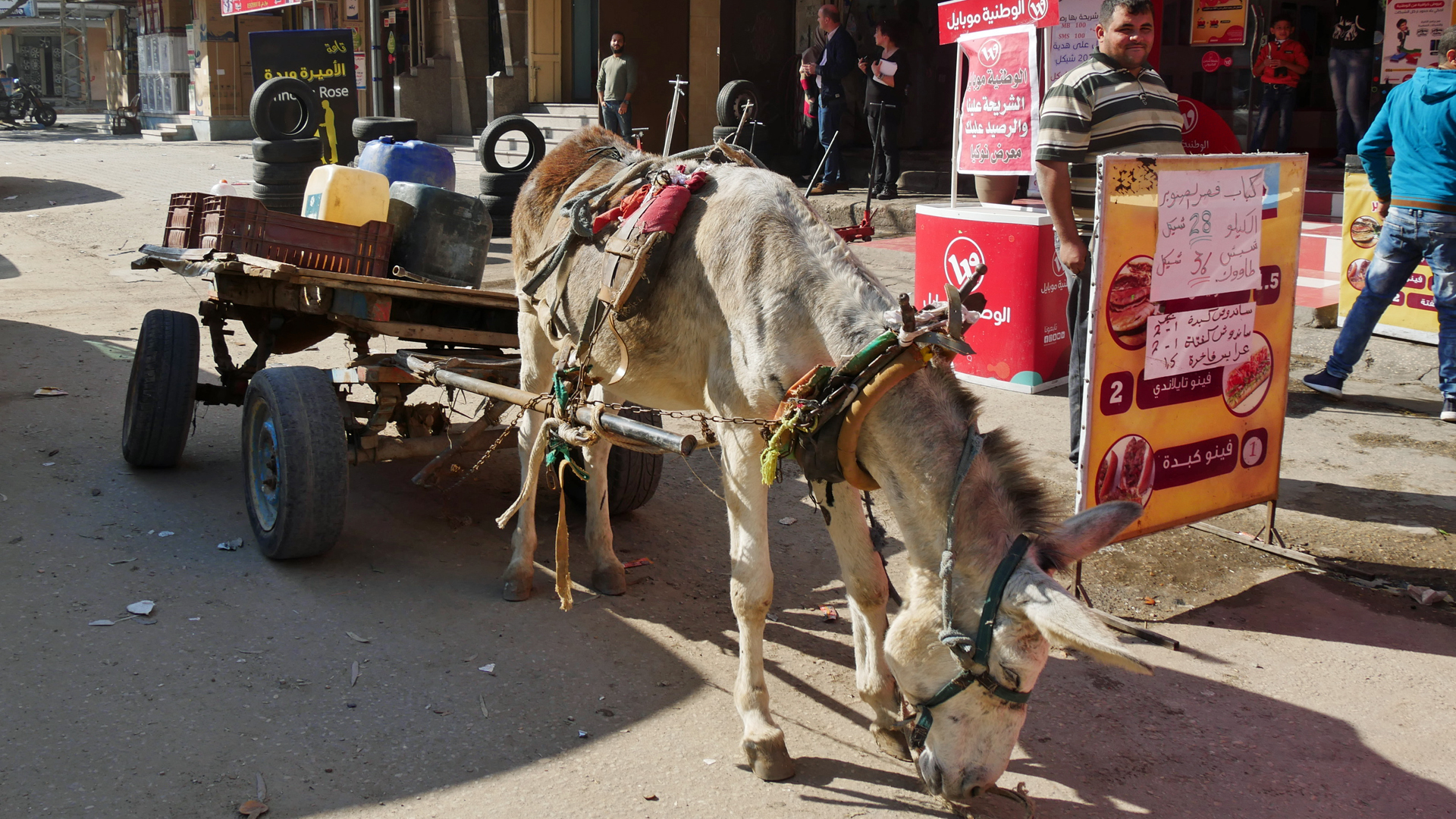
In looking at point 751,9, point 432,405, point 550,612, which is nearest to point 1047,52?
point 432,405

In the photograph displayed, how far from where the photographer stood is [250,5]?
73.0 ft

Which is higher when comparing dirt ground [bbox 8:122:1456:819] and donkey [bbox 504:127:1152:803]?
donkey [bbox 504:127:1152:803]

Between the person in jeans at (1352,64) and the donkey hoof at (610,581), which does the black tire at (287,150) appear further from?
the person in jeans at (1352,64)

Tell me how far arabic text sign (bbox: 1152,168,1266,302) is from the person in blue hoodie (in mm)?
2645

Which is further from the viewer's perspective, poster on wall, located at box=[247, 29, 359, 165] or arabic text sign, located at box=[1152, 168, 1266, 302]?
poster on wall, located at box=[247, 29, 359, 165]

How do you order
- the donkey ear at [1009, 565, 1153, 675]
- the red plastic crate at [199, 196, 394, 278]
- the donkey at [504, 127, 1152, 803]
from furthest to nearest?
1. the red plastic crate at [199, 196, 394, 278]
2. the donkey at [504, 127, 1152, 803]
3. the donkey ear at [1009, 565, 1153, 675]

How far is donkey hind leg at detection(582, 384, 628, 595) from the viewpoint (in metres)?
4.85

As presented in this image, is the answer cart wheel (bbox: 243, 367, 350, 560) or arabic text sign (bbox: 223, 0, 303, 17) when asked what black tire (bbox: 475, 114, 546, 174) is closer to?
cart wheel (bbox: 243, 367, 350, 560)

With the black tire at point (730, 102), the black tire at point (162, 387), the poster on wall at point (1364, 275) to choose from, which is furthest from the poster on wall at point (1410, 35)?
the black tire at point (162, 387)

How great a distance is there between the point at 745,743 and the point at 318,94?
839cm

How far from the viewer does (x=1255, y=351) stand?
5023mm

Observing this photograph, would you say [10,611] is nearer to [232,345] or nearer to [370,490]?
[370,490]

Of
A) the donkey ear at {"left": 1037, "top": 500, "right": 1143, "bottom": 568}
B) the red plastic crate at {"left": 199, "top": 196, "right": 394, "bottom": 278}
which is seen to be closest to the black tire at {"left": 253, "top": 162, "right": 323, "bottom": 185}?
the red plastic crate at {"left": 199, "top": 196, "right": 394, "bottom": 278}

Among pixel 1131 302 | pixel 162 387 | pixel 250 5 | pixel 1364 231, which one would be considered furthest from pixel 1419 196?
pixel 250 5
